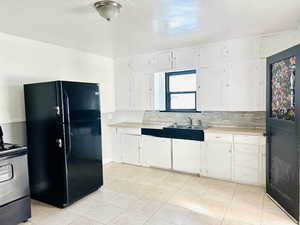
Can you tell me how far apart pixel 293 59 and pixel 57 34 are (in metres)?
3.14

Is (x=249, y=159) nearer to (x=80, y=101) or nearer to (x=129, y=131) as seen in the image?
(x=129, y=131)

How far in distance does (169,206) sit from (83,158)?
54.1 inches

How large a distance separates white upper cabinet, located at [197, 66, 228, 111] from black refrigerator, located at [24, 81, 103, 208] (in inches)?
74.1

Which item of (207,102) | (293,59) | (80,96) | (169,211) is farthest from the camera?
(207,102)

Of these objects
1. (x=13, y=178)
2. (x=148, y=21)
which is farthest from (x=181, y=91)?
(x=13, y=178)

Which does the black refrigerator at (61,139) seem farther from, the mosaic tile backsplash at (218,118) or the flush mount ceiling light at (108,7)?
the mosaic tile backsplash at (218,118)

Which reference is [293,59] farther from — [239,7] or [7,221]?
[7,221]

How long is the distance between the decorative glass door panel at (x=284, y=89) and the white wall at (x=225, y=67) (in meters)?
0.48

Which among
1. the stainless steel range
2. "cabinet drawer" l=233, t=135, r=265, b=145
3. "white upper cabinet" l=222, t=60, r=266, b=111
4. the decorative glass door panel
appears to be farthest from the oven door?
the decorative glass door panel

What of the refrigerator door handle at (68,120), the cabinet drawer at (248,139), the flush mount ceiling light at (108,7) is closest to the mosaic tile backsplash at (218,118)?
the cabinet drawer at (248,139)

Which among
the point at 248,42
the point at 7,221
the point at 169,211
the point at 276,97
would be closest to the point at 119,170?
the point at 169,211

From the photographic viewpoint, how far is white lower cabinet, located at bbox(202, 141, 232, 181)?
10.8 feet

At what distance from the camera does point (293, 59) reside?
2.31m

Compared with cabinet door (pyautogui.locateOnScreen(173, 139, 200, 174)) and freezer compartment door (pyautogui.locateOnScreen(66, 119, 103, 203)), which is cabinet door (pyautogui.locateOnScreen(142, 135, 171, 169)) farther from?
freezer compartment door (pyautogui.locateOnScreen(66, 119, 103, 203))
